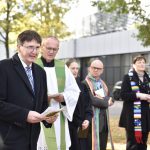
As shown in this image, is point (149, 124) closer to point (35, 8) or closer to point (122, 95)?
point (122, 95)

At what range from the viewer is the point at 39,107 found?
180 inches

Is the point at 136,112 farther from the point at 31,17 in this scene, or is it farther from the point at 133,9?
the point at 31,17

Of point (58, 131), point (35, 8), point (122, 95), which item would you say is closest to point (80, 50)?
point (35, 8)

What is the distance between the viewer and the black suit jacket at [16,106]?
4.30 m

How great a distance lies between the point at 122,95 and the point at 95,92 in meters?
0.75

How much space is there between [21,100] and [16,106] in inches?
4.5

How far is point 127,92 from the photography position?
28.1ft

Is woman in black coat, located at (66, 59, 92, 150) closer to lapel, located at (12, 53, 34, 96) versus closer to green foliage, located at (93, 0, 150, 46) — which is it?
lapel, located at (12, 53, 34, 96)

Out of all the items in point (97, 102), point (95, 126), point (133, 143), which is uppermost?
→ point (97, 102)

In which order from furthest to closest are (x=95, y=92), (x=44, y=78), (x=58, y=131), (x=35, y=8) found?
(x=35, y=8), (x=95, y=92), (x=58, y=131), (x=44, y=78)

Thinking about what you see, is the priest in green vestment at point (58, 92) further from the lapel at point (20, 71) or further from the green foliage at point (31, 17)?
the green foliage at point (31, 17)

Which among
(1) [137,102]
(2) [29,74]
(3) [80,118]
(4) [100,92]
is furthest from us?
(1) [137,102]

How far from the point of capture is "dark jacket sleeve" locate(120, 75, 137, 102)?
27.8ft

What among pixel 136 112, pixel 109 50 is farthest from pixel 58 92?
pixel 109 50
